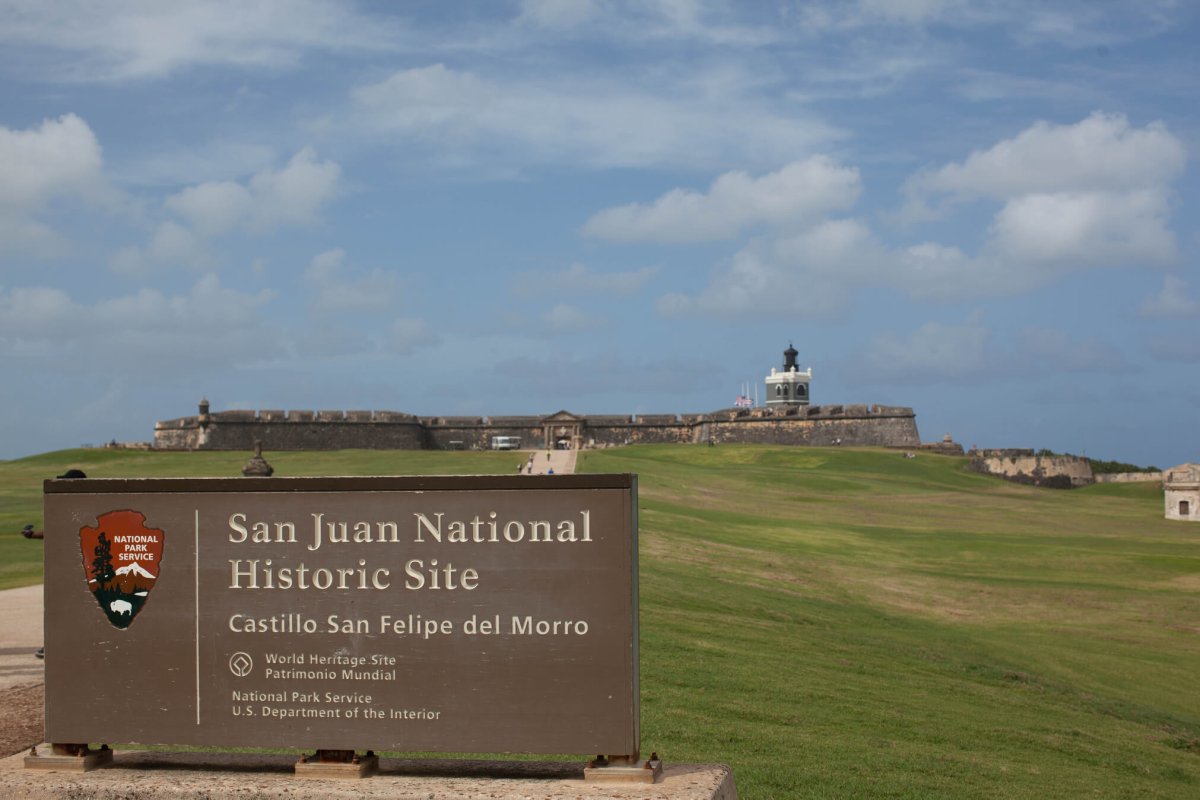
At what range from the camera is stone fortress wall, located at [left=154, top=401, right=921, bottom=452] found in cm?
6512

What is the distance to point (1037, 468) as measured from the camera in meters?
59.2

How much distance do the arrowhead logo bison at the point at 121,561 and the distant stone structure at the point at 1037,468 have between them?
57.1 metres

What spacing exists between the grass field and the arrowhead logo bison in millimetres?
4033

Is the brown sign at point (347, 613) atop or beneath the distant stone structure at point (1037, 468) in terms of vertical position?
atop

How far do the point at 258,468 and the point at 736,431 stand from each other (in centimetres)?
5794

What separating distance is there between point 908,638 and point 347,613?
45.7 ft

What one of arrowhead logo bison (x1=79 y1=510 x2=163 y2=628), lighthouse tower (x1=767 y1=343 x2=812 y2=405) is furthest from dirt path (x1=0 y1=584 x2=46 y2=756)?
lighthouse tower (x1=767 y1=343 x2=812 y2=405)

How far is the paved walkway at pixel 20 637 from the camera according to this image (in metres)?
11.0

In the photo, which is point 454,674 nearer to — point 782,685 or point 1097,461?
point 782,685

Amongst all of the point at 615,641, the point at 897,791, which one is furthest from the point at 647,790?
the point at 897,791

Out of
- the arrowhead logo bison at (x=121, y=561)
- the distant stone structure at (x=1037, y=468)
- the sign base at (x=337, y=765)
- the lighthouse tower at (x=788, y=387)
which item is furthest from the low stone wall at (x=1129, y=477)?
the arrowhead logo bison at (x=121, y=561)

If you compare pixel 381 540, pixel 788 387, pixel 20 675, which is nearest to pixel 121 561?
pixel 381 540

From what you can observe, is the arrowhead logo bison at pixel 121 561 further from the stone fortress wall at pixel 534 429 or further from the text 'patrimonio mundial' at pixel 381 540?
the stone fortress wall at pixel 534 429

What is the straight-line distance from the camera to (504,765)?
20.2 feet
